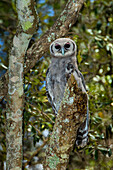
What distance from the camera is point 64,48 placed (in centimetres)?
288

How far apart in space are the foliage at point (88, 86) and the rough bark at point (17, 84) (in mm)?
593

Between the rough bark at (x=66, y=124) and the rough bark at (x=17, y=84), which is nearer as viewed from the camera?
the rough bark at (x=66, y=124)

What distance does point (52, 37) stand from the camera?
2799 mm

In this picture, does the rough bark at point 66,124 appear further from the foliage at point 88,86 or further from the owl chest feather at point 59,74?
the foliage at point 88,86

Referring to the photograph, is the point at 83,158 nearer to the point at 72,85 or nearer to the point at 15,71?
the point at 15,71

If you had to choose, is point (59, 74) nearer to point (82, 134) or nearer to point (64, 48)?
point (64, 48)

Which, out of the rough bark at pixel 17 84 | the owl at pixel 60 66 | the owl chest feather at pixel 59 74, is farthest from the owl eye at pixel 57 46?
the rough bark at pixel 17 84

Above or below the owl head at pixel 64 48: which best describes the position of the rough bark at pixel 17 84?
below

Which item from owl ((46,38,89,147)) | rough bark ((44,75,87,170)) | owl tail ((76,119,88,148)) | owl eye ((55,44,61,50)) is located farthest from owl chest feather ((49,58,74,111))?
rough bark ((44,75,87,170))

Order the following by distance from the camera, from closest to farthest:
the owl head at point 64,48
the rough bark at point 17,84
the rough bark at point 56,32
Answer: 1. the rough bark at point 17,84
2. the rough bark at point 56,32
3. the owl head at point 64,48

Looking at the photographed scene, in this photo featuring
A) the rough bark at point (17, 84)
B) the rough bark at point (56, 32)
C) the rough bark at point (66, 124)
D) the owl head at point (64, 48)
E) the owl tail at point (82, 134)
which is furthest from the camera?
the owl head at point (64, 48)

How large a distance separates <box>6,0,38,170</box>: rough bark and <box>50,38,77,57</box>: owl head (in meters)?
0.59

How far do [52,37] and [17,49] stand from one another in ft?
2.05

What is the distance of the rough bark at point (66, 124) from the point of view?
69.1 inches
